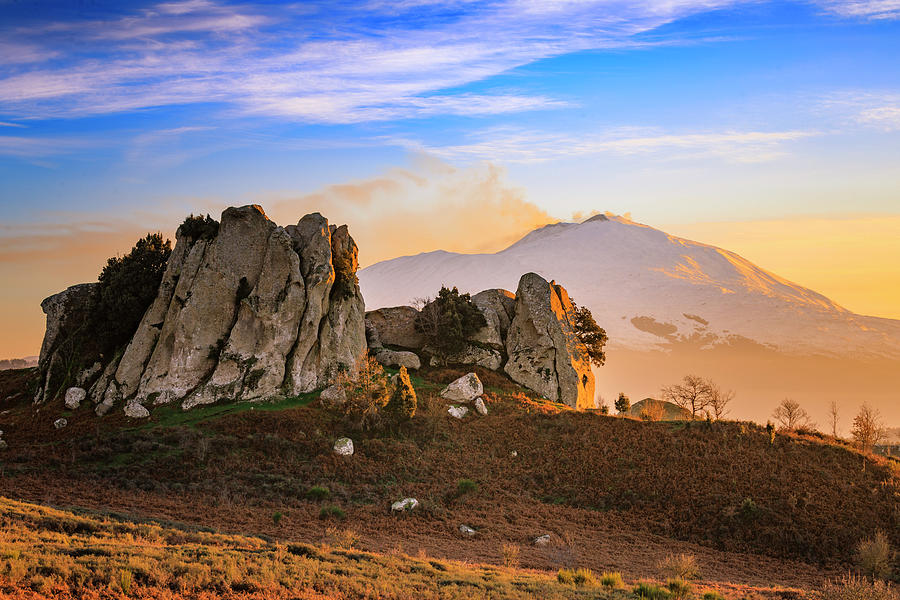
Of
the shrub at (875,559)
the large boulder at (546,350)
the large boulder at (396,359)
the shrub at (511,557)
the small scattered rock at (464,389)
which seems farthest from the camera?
the large boulder at (546,350)

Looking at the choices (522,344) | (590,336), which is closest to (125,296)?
(522,344)

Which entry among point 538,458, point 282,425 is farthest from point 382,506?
point 538,458

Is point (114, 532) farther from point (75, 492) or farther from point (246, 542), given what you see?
point (75, 492)

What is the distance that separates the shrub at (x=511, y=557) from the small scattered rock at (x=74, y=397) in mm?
35161

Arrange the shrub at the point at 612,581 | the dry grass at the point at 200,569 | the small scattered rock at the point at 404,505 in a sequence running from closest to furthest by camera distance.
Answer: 1. the dry grass at the point at 200,569
2. the shrub at the point at 612,581
3. the small scattered rock at the point at 404,505

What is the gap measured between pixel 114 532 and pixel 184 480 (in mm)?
12866

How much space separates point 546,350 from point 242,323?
28525mm

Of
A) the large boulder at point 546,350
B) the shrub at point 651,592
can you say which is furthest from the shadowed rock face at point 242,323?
the shrub at point 651,592

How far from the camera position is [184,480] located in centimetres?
3225

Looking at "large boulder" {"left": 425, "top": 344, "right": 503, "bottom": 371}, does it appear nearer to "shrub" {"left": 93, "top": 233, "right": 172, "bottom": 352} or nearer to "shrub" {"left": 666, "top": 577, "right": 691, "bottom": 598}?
"shrub" {"left": 93, "top": 233, "right": 172, "bottom": 352}

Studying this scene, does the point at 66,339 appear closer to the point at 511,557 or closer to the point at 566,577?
the point at 511,557

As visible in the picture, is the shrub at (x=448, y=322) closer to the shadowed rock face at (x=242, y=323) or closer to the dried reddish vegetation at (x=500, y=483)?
the shadowed rock face at (x=242, y=323)

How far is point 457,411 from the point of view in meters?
45.9

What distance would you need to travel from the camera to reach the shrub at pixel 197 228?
4831cm
